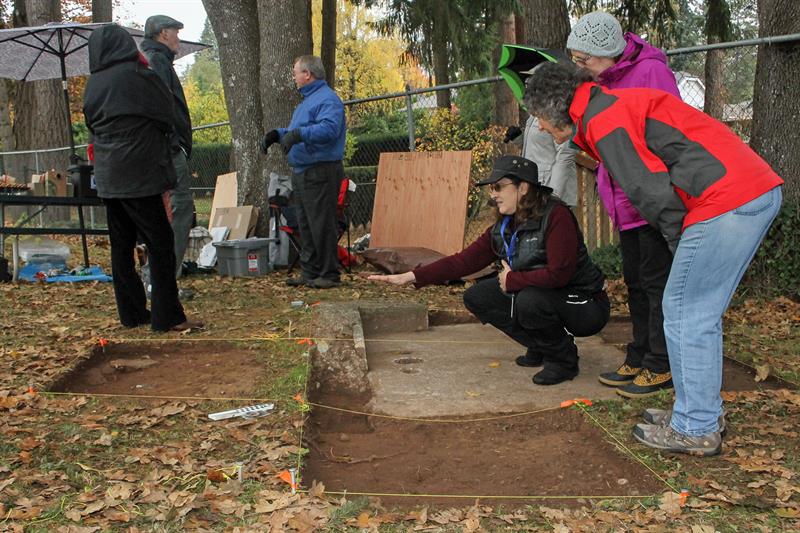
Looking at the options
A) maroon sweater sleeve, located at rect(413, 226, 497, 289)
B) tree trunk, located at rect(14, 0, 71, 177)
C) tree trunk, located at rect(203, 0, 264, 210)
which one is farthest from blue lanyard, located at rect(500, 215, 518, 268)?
tree trunk, located at rect(14, 0, 71, 177)

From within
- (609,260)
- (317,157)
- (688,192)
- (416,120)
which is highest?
(416,120)

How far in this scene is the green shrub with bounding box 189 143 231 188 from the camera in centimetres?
2323

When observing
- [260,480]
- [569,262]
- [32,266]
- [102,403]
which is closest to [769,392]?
[569,262]

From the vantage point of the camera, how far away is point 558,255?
4.37m

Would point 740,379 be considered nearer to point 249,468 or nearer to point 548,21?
point 249,468

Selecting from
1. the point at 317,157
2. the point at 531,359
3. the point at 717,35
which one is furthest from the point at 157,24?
the point at 717,35

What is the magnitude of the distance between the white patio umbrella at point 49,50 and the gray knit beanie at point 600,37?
5.61m

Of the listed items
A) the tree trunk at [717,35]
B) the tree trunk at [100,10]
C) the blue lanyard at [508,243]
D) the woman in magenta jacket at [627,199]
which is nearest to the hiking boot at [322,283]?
the blue lanyard at [508,243]

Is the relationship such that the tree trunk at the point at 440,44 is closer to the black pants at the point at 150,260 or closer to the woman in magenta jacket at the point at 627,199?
the black pants at the point at 150,260

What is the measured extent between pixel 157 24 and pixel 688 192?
4.94 metres

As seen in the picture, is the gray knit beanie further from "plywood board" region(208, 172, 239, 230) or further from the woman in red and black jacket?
"plywood board" region(208, 172, 239, 230)

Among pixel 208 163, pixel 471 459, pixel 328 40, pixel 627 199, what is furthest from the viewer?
pixel 208 163

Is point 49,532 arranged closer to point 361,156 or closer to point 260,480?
point 260,480

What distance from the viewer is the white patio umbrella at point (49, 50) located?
8.81 metres
